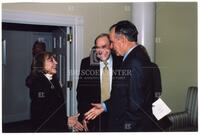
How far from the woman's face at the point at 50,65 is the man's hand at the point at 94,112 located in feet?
0.96

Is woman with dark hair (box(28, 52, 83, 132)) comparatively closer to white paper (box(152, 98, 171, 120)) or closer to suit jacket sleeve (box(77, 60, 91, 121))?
suit jacket sleeve (box(77, 60, 91, 121))

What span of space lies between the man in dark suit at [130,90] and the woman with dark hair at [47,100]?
19 cm

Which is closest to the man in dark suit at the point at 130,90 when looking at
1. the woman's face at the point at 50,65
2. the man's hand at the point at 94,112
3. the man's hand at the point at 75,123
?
the man's hand at the point at 94,112

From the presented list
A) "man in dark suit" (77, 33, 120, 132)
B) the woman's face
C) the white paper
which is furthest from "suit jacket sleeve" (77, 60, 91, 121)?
the white paper

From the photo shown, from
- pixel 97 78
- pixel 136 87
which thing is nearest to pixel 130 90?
pixel 136 87

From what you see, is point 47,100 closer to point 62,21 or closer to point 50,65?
point 50,65

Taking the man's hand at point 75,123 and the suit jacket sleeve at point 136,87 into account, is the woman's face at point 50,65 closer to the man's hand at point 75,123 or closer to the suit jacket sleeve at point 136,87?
the man's hand at point 75,123

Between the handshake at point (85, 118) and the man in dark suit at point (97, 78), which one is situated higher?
the man in dark suit at point (97, 78)

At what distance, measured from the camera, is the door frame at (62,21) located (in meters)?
1.61

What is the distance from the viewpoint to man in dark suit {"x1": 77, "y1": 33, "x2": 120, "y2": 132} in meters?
1.66

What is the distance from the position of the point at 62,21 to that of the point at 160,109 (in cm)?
73

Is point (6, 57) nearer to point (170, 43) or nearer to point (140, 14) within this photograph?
point (140, 14)

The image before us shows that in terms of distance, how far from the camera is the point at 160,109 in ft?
5.56

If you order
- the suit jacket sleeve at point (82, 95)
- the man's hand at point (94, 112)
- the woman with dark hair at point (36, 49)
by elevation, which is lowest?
the man's hand at point (94, 112)
